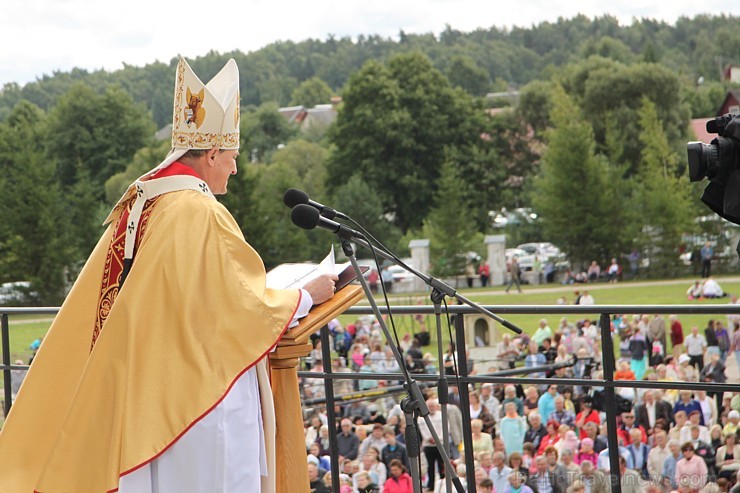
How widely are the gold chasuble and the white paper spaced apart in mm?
171

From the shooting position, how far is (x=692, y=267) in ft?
152

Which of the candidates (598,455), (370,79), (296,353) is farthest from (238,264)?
(370,79)

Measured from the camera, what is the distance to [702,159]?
3.32 m

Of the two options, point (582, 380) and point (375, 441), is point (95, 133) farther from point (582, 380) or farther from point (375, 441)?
point (582, 380)

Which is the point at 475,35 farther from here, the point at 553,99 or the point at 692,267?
the point at 692,267

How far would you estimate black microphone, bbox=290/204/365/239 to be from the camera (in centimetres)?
356

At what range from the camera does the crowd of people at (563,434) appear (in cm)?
938

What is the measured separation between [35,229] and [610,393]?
51893 millimetres

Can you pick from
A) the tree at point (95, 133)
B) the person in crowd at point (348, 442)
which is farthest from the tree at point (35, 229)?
the person in crowd at point (348, 442)

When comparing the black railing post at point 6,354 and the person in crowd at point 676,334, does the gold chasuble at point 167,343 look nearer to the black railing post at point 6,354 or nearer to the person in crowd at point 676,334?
the black railing post at point 6,354

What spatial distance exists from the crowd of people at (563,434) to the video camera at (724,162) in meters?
3.97

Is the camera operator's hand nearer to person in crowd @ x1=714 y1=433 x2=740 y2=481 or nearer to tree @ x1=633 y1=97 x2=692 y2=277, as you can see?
person in crowd @ x1=714 y1=433 x2=740 y2=481

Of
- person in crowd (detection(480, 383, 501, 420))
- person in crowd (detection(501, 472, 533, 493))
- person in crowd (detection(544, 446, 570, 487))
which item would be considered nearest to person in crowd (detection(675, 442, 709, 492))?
person in crowd (detection(544, 446, 570, 487))

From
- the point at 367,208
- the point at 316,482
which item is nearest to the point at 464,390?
the point at 316,482
